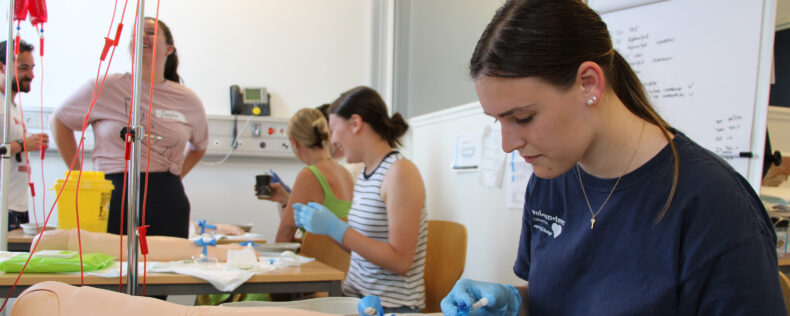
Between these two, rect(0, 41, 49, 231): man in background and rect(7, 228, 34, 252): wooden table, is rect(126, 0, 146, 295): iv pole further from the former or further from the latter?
rect(0, 41, 49, 231): man in background

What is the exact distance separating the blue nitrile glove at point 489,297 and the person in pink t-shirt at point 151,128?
4.41 ft

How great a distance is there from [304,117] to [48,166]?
178 centimetres

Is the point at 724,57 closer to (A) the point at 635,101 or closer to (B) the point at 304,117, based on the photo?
(A) the point at 635,101

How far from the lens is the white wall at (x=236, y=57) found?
3.38 meters

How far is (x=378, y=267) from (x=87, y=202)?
2.85 ft

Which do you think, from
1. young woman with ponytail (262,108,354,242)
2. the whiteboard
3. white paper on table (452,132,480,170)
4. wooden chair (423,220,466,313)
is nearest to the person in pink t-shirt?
young woman with ponytail (262,108,354,242)

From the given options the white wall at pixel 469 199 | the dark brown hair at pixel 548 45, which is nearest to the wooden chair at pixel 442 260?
the white wall at pixel 469 199

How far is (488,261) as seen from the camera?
224 cm

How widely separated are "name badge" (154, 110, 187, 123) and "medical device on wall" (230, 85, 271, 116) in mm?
1364

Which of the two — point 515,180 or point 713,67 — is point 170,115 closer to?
point 515,180

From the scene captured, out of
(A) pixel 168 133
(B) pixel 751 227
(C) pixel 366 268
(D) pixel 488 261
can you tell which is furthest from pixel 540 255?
(A) pixel 168 133

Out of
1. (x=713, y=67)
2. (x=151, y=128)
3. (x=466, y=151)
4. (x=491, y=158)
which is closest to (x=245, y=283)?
(x=151, y=128)

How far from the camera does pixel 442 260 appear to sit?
186cm

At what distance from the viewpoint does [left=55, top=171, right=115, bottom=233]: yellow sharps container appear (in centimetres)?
154
